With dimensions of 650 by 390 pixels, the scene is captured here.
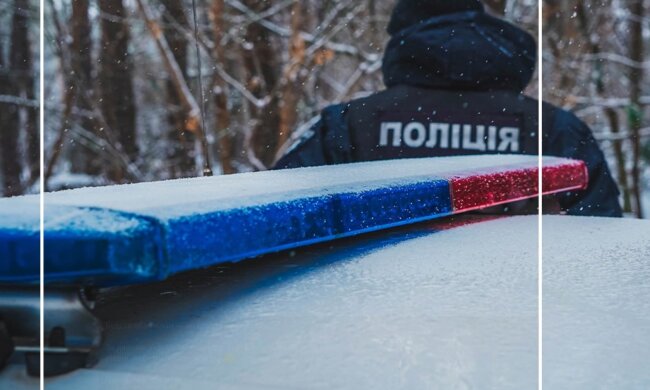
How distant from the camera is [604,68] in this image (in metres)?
9.12

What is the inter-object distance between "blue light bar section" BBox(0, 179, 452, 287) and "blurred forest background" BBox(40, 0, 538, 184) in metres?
5.62

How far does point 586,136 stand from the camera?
288 cm

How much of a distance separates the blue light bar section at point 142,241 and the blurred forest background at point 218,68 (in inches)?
221

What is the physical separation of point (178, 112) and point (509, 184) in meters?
7.88

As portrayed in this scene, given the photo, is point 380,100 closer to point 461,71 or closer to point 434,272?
point 461,71

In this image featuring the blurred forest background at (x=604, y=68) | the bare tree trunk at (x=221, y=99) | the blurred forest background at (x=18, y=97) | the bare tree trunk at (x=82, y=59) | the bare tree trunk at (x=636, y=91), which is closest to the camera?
the bare tree trunk at (x=221, y=99)

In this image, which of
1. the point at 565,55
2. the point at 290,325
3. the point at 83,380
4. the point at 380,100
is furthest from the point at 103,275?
the point at 565,55

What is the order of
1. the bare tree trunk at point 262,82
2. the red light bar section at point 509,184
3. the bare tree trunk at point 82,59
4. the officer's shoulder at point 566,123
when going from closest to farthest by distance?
the red light bar section at point 509,184
the officer's shoulder at point 566,123
the bare tree trunk at point 262,82
the bare tree trunk at point 82,59

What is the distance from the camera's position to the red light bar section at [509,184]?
55.2 inches

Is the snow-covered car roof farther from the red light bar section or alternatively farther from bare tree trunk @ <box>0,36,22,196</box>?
bare tree trunk @ <box>0,36,22,196</box>

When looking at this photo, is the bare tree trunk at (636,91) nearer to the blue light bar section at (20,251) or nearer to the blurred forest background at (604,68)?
the blurred forest background at (604,68)

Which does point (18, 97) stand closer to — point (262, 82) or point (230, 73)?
point (230, 73)

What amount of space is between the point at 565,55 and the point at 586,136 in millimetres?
6035

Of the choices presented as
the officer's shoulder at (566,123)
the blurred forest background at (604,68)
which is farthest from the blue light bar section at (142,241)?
the blurred forest background at (604,68)
